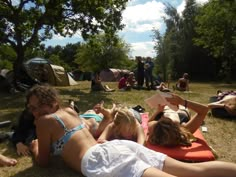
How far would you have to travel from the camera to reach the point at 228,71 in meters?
28.0

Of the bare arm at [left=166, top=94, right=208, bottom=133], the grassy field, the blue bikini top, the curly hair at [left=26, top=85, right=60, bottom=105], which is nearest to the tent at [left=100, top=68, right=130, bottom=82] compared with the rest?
the grassy field

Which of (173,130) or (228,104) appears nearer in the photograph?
(173,130)

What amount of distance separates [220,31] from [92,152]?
28564 millimetres

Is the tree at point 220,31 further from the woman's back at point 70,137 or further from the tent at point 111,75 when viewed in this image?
the woman's back at point 70,137

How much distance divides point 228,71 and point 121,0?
16.7m

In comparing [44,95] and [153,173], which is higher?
[44,95]

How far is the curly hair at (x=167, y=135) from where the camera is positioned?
4.34 m

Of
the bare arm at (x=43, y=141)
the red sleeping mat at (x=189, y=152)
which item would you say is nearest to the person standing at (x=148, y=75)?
the red sleeping mat at (x=189, y=152)

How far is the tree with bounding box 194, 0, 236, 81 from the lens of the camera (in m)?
27.7

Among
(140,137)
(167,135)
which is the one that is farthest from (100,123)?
(167,135)

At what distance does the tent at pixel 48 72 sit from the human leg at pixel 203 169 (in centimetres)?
1262

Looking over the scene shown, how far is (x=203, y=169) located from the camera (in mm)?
3121

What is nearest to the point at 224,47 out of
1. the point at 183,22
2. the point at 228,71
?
the point at 228,71

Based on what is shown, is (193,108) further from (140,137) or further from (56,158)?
(56,158)
